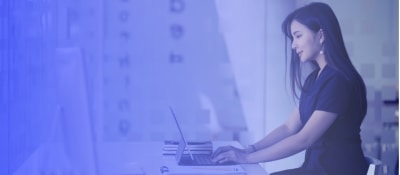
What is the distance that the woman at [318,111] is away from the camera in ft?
6.47

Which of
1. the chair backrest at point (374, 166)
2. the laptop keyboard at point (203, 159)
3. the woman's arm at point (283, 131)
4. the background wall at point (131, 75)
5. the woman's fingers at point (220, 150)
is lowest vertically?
the chair backrest at point (374, 166)

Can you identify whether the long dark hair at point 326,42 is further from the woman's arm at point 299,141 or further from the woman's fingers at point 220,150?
the woman's fingers at point 220,150

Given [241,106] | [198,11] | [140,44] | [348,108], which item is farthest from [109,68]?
[348,108]

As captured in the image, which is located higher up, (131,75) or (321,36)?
(321,36)

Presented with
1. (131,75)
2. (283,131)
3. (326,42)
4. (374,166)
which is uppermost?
(326,42)

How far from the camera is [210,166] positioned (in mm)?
1939

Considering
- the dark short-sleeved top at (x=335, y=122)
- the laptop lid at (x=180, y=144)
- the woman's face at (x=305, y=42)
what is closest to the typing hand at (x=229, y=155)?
the laptop lid at (x=180, y=144)

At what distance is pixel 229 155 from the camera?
197 cm

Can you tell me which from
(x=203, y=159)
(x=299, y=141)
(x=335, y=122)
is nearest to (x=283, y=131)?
(x=299, y=141)

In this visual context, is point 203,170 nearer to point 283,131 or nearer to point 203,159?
point 203,159

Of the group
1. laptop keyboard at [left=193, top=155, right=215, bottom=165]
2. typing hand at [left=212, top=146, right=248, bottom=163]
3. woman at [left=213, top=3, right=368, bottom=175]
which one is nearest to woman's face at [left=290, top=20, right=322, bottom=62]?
woman at [left=213, top=3, right=368, bottom=175]

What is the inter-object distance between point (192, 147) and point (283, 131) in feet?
1.26

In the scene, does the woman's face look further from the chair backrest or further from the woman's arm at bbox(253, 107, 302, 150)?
the chair backrest

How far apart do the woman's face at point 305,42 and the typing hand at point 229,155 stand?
46cm
